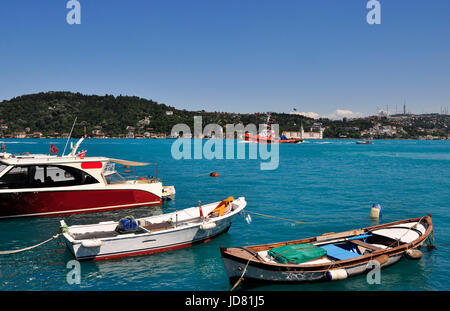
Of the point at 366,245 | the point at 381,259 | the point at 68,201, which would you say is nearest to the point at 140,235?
the point at 68,201

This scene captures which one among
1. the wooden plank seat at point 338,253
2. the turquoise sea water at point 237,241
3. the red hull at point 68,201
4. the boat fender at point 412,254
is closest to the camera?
the turquoise sea water at point 237,241

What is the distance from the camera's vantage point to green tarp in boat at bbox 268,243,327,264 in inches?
473

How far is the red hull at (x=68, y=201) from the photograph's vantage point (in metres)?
19.6

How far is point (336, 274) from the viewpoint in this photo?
1179 cm

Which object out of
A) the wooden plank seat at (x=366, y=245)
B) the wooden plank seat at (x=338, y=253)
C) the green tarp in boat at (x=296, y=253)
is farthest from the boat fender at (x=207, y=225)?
the wooden plank seat at (x=366, y=245)

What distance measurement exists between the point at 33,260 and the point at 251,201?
18.7 metres

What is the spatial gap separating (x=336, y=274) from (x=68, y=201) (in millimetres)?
16950

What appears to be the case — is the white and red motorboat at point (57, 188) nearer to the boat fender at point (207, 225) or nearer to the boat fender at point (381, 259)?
the boat fender at point (207, 225)

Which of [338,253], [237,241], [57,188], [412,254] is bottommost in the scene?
[237,241]

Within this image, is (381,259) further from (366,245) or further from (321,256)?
(321,256)

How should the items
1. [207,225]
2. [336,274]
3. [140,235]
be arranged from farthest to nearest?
[207,225], [140,235], [336,274]

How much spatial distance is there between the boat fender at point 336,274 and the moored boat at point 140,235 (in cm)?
600

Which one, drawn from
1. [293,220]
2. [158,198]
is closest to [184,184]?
[158,198]

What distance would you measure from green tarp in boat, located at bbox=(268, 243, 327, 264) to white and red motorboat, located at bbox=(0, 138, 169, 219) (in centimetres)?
1329
